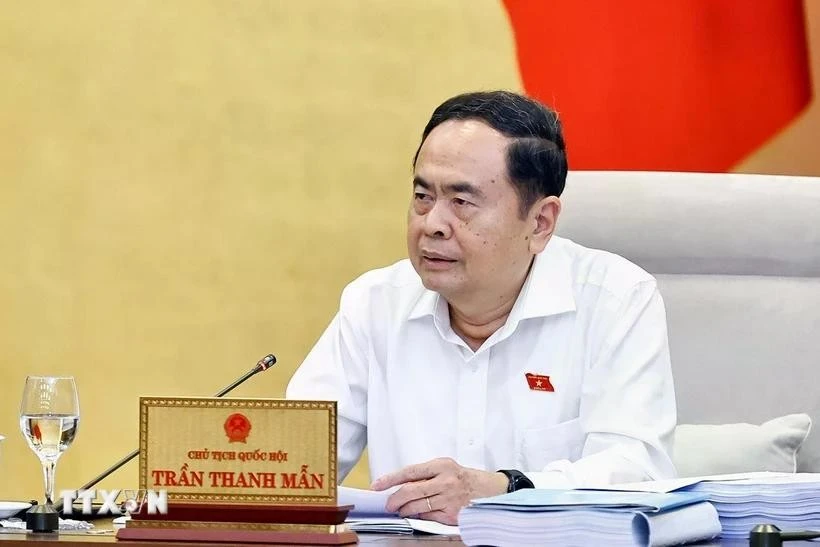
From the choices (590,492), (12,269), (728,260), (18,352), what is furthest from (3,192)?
(590,492)

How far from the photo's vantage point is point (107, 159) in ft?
9.83

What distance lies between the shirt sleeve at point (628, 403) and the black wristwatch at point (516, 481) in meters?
0.10

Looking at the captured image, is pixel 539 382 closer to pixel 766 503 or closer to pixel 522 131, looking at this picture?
pixel 522 131

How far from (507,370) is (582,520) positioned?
103cm

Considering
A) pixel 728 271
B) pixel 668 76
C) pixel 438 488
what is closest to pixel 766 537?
pixel 438 488

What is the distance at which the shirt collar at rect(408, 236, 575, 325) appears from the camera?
2.21 m

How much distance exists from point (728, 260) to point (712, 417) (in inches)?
12.1

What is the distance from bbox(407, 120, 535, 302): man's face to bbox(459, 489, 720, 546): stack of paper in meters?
0.88

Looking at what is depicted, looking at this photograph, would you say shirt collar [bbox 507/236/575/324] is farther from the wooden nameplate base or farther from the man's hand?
the wooden nameplate base

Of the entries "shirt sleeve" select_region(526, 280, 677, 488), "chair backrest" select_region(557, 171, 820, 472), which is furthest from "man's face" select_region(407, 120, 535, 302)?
"chair backrest" select_region(557, 171, 820, 472)

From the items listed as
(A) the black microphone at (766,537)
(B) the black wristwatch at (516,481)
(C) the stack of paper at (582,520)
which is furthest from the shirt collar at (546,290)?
(A) the black microphone at (766,537)

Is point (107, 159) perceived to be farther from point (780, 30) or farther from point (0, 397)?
point (780, 30)

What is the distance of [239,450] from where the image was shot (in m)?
1.28

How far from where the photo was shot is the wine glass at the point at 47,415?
150 cm
